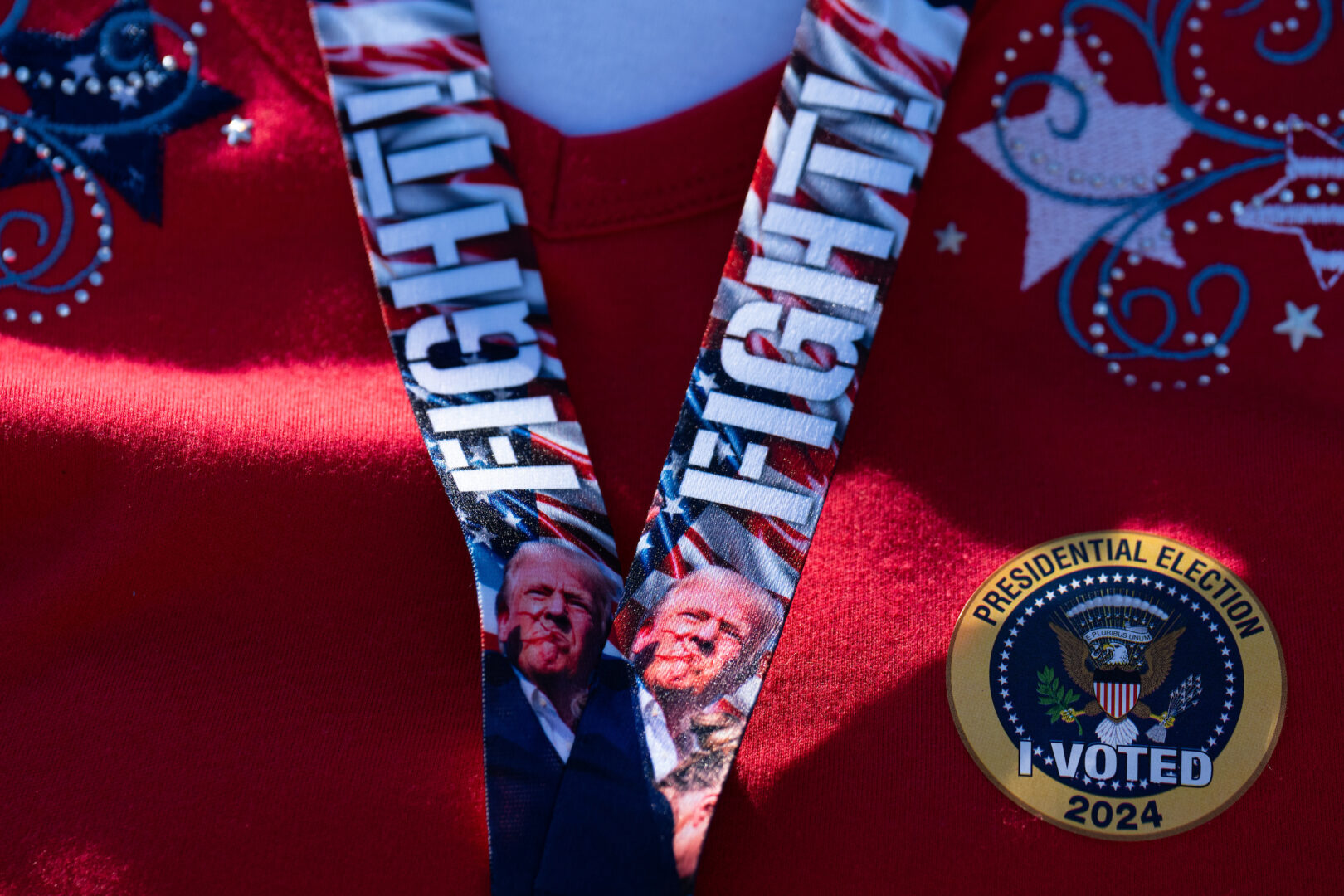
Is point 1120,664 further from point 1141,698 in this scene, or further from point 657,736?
point 657,736

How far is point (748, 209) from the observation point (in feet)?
2.05

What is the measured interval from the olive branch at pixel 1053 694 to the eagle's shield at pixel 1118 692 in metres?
0.01

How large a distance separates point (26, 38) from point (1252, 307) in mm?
703

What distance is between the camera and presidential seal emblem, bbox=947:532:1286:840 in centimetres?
57

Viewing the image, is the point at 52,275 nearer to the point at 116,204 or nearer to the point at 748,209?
the point at 116,204

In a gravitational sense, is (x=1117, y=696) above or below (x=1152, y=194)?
below

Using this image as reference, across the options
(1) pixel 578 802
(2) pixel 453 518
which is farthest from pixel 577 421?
(1) pixel 578 802

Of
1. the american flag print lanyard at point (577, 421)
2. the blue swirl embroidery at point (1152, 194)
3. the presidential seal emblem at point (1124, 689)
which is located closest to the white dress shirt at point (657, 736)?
the american flag print lanyard at point (577, 421)

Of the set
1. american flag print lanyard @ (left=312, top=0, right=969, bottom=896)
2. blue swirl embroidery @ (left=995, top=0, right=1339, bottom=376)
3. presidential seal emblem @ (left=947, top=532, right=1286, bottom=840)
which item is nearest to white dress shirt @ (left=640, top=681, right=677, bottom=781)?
american flag print lanyard @ (left=312, top=0, right=969, bottom=896)

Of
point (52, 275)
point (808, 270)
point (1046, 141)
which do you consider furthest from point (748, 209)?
point (52, 275)

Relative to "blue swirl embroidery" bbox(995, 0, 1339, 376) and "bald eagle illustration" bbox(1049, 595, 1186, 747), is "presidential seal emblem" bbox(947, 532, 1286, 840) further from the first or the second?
"blue swirl embroidery" bbox(995, 0, 1339, 376)

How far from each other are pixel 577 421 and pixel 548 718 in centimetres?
17

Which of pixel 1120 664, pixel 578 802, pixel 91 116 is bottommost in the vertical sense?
pixel 578 802

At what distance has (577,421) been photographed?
25.3 inches
